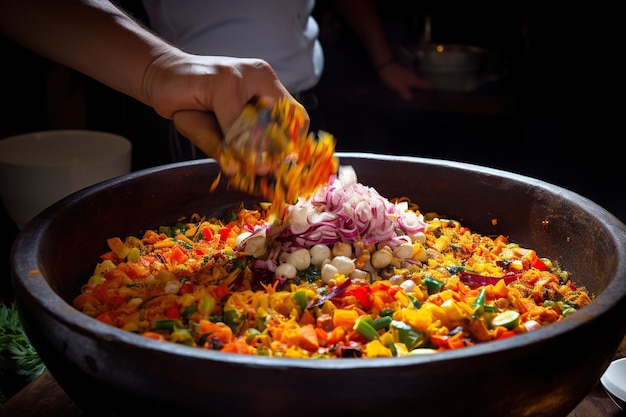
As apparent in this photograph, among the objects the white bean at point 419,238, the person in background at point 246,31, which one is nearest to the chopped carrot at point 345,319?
the white bean at point 419,238

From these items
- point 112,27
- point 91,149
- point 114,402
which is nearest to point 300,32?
point 91,149

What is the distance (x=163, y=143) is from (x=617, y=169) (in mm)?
3742

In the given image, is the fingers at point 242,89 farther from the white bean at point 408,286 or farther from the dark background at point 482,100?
the dark background at point 482,100

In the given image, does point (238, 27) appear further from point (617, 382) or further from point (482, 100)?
point (617, 382)

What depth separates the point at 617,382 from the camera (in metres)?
1.73

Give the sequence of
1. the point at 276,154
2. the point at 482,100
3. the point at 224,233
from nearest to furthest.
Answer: the point at 276,154
the point at 224,233
the point at 482,100

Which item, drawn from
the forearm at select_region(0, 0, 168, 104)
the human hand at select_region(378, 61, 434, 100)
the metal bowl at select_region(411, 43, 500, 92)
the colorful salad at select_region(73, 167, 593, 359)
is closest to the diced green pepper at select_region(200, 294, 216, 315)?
the colorful salad at select_region(73, 167, 593, 359)

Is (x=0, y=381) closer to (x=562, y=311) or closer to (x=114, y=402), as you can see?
(x=114, y=402)

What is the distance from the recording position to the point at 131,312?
1709mm

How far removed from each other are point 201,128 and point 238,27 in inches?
59.0

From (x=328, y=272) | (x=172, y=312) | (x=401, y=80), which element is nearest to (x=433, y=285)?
(x=328, y=272)

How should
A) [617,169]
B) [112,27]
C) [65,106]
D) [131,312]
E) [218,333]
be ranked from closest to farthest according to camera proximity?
[218,333]
[131,312]
[112,27]
[65,106]
[617,169]

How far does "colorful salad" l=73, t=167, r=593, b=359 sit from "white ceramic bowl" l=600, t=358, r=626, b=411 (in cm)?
18

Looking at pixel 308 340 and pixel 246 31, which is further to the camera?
pixel 246 31
